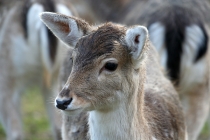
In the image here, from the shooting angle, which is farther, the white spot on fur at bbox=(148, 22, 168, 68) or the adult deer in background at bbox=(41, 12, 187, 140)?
the white spot on fur at bbox=(148, 22, 168, 68)

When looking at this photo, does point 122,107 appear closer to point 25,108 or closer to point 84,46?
point 84,46

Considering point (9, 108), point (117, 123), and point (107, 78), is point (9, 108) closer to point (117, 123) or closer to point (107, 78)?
point (117, 123)

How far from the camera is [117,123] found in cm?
461

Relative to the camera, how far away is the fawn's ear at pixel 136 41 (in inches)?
→ 175

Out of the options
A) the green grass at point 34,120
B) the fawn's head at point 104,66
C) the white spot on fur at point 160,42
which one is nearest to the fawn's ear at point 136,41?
the fawn's head at point 104,66

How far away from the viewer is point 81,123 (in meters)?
5.34

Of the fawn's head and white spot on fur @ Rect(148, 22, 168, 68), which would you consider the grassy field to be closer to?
white spot on fur @ Rect(148, 22, 168, 68)

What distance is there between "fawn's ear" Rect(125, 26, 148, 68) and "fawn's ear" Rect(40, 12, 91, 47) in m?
0.39

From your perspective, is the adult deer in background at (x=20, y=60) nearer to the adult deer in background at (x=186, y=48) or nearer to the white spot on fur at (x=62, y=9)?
the white spot on fur at (x=62, y=9)

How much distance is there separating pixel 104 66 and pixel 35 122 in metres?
5.70

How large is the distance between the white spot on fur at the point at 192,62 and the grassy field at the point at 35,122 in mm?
2209

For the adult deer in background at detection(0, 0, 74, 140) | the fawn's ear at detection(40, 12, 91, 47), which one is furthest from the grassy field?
the fawn's ear at detection(40, 12, 91, 47)

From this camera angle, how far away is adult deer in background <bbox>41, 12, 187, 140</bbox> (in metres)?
4.37

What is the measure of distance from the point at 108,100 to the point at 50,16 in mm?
840
